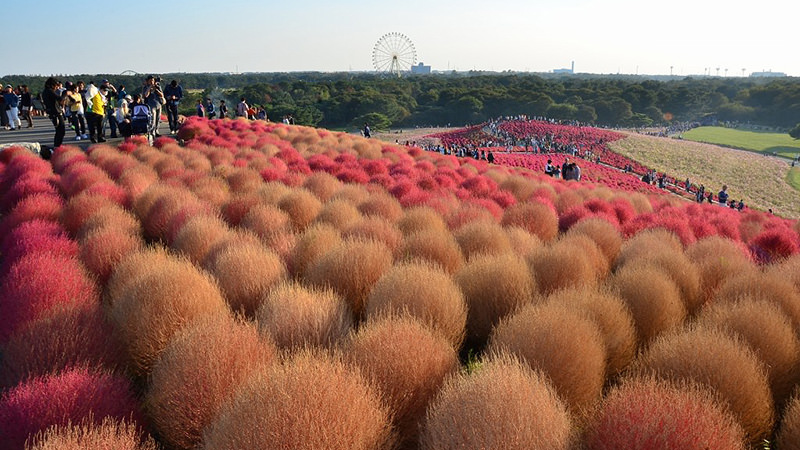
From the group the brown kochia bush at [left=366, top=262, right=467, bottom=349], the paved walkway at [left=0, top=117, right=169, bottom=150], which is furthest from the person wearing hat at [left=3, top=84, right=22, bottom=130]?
the brown kochia bush at [left=366, top=262, right=467, bottom=349]

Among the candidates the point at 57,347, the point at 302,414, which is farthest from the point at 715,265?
the point at 57,347

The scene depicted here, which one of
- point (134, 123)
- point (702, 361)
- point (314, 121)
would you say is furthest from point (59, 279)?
point (314, 121)

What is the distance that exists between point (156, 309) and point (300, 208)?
4.00 meters

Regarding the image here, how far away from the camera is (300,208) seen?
7.95m

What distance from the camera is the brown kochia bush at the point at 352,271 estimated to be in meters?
5.00

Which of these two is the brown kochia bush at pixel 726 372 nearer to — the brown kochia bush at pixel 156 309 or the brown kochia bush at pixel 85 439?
the brown kochia bush at pixel 85 439

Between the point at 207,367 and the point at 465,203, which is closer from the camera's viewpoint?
the point at 207,367

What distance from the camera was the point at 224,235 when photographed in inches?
243

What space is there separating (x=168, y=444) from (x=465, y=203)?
22.8 feet

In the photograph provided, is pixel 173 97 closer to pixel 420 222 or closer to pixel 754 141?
pixel 420 222

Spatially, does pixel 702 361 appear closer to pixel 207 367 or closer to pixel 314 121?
pixel 207 367

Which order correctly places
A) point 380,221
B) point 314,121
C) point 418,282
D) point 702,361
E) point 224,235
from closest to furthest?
point 702,361
point 418,282
point 224,235
point 380,221
point 314,121

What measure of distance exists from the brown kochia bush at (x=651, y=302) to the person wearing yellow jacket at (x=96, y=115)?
13192mm

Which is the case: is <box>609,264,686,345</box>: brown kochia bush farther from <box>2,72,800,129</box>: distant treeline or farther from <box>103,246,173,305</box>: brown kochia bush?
<box>2,72,800,129</box>: distant treeline
